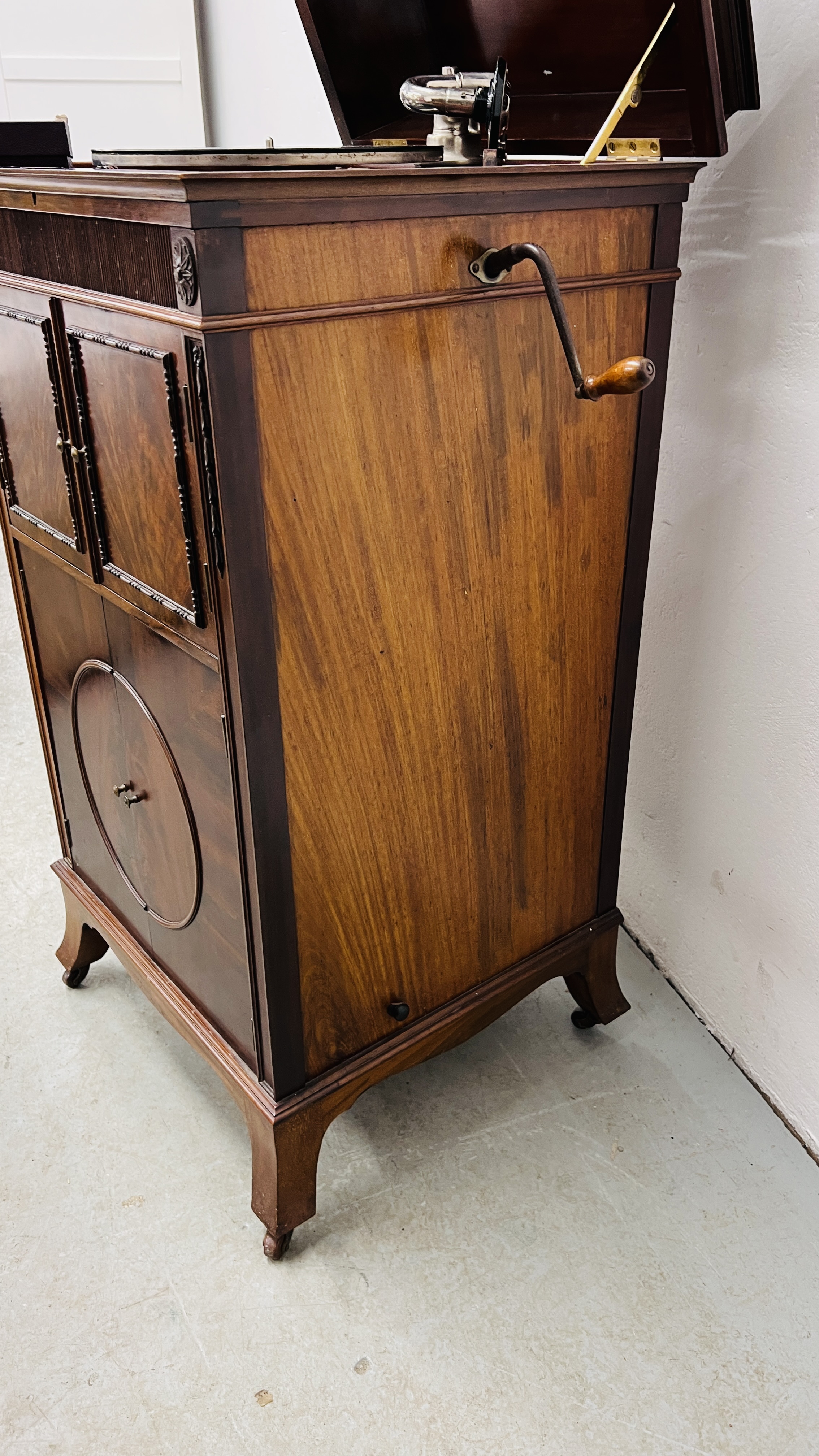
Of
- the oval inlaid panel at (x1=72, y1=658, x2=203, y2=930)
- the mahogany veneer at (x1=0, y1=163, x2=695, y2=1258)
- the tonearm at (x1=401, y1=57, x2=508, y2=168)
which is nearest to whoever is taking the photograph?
the mahogany veneer at (x1=0, y1=163, x2=695, y2=1258)

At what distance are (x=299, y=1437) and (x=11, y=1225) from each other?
0.55 m

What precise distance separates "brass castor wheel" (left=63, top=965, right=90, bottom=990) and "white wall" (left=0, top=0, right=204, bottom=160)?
2673 mm

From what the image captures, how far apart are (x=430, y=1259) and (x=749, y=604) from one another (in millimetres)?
1080

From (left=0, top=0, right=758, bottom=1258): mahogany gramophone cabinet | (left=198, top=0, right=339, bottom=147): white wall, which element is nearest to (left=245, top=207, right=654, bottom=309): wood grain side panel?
(left=0, top=0, right=758, bottom=1258): mahogany gramophone cabinet

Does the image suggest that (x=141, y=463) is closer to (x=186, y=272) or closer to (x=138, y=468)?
(x=138, y=468)

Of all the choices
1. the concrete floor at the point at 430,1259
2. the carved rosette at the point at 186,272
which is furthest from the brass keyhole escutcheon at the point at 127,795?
the carved rosette at the point at 186,272

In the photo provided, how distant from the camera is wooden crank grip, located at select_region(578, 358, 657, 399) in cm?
107

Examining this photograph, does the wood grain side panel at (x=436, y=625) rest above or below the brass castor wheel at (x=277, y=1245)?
above

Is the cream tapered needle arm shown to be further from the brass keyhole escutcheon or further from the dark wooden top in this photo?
the brass keyhole escutcheon

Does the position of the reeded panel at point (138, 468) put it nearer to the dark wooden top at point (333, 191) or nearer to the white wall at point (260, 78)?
the dark wooden top at point (333, 191)

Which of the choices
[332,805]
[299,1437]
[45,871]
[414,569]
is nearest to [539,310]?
[414,569]

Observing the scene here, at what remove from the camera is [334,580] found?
1.26 metres

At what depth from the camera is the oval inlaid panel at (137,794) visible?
5.04 feet

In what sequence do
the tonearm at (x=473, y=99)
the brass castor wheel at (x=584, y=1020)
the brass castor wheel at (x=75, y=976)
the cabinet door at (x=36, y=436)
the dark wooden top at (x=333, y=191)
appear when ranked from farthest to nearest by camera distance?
the brass castor wheel at (x=75, y=976) → the brass castor wheel at (x=584, y=1020) → the cabinet door at (x=36, y=436) → the tonearm at (x=473, y=99) → the dark wooden top at (x=333, y=191)
